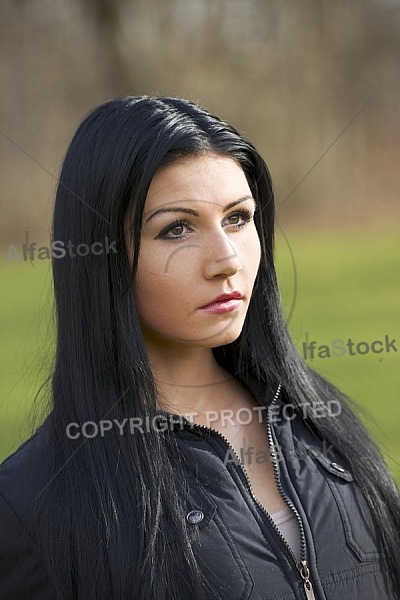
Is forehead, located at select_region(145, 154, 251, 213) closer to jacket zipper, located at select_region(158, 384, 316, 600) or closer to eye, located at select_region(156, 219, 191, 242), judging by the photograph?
eye, located at select_region(156, 219, 191, 242)

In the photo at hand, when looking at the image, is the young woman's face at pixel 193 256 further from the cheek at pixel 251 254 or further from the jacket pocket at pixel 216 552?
the jacket pocket at pixel 216 552

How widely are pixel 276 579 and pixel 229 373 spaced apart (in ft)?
1.70

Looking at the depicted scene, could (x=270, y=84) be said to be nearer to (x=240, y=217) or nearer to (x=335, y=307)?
(x=335, y=307)

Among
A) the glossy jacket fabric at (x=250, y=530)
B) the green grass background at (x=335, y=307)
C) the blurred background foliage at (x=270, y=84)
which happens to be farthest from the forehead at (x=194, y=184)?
the blurred background foliage at (x=270, y=84)

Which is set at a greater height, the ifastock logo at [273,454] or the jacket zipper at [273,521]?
the ifastock logo at [273,454]

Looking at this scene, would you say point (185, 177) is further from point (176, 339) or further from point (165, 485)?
point (165, 485)

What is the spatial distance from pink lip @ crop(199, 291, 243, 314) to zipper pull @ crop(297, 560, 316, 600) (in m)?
0.51

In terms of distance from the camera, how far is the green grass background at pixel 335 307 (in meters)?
5.02

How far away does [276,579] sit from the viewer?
59.6 inches

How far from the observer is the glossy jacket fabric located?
150 cm

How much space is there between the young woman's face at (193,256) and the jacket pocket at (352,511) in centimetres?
Answer: 38

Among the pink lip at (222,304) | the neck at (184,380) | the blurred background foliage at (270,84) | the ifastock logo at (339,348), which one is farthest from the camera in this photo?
the blurred background foliage at (270,84)

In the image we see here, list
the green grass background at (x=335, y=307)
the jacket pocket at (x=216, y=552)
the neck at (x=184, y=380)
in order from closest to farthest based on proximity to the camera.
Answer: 1. the jacket pocket at (x=216, y=552)
2. the neck at (x=184, y=380)
3. the green grass background at (x=335, y=307)

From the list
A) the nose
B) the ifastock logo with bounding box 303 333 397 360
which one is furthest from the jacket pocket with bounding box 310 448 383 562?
the nose
